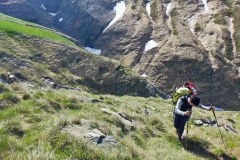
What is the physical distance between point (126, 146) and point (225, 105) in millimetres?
63772

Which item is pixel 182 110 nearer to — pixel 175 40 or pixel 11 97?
pixel 11 97

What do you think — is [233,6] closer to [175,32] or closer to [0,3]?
[175,32]

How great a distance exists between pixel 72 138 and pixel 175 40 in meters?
75.1

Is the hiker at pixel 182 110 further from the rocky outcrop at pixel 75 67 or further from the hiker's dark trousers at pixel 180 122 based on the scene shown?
the rocky outcrop at pixel 75 67

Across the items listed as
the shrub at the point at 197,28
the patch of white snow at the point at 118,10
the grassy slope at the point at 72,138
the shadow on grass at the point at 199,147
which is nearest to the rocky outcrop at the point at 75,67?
the grassy slope at the point at 72,138

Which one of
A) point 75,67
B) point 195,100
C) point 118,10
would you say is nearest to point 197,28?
point 118,10

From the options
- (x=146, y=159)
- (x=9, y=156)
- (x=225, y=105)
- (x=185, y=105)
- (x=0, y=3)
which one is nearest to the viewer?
(x=9, y=156)

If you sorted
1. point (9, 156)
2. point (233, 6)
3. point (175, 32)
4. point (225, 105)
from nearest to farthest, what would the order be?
1. point (9, 156)
2. point (225, 105)
3. point (175, 32)
4. point (233, 6)

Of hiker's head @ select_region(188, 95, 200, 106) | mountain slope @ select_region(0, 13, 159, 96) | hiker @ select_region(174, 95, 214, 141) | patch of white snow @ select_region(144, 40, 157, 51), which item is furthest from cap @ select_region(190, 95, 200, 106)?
patch of white snow @ select_region(144, 40, 157, 51)

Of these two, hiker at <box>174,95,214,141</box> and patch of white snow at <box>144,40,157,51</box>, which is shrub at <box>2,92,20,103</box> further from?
patch of white snow at <box>144,40,157,51</box>

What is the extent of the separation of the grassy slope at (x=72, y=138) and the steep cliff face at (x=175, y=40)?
57911 millimetres

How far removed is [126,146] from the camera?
8.74 m

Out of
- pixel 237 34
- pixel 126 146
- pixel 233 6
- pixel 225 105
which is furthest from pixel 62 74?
pixel 233 6

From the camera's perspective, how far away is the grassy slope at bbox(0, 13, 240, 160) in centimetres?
679
